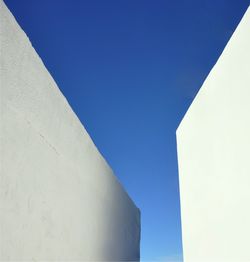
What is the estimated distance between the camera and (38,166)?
2479mm

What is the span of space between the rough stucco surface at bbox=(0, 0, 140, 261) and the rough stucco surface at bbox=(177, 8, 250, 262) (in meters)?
1.28

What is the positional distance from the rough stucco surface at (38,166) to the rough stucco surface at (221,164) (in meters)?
1.28

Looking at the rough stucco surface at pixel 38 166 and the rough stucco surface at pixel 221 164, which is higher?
the rough stucco surface at pixel 221 164

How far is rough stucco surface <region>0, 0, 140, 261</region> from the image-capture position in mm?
2035

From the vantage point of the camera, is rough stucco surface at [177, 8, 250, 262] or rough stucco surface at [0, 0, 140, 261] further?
rough stucco surface at [177, 8, 250, 262]

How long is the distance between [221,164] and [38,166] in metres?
2.14

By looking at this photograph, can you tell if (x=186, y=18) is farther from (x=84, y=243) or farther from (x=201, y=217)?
(x=84, y=243)

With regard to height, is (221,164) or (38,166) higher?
(221,164)

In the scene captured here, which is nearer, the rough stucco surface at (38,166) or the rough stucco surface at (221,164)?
the rough stucco surface at (38,166)

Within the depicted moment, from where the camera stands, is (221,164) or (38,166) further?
(221,164)

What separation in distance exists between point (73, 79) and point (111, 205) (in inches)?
108

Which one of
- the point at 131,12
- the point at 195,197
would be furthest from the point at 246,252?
the point at 131,12

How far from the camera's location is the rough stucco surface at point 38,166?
2035mm

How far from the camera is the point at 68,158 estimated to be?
321 cm
